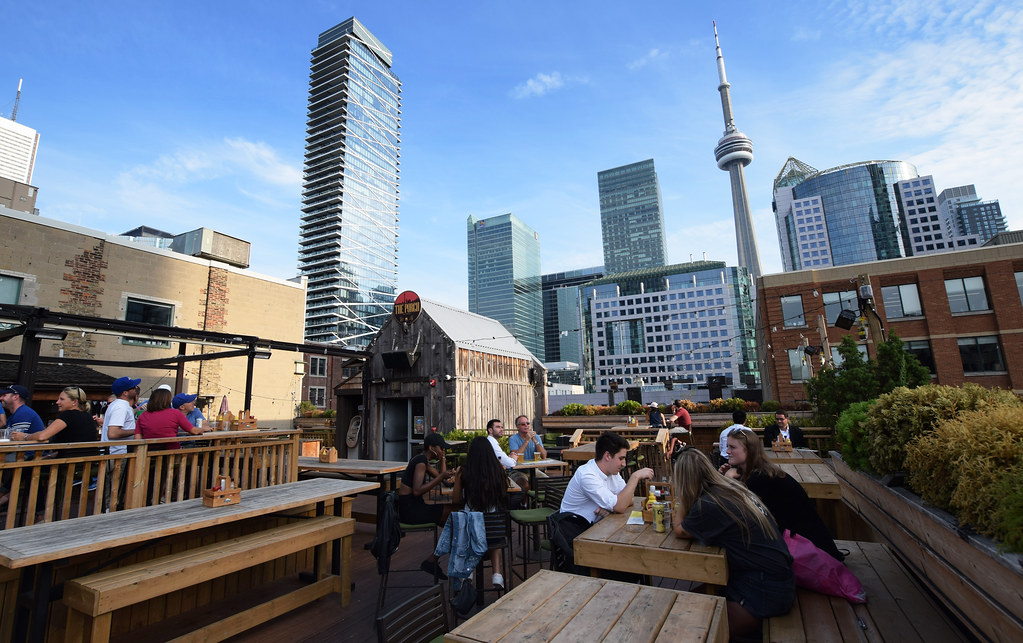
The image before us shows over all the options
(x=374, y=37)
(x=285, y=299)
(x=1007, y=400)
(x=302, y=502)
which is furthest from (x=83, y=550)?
(x=374, y=37)

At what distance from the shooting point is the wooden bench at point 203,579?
10.1 ft

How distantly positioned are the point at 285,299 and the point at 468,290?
166432 mm

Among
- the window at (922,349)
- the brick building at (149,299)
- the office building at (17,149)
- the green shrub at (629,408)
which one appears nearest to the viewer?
the brick building at (149,299)

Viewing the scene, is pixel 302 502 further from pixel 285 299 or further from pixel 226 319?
pixel 285 299

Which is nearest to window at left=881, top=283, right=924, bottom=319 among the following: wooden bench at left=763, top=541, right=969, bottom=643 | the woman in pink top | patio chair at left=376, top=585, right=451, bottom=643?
wooden bench at left=763, top=541, right=969, bottom=643

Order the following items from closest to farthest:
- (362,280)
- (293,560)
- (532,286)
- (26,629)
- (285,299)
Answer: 1. (26,629)
2. (293,560)
3. (285,299)
4. (362,280)
5. (532,286)

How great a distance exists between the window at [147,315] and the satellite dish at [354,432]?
8.97m

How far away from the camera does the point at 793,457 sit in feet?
24.6

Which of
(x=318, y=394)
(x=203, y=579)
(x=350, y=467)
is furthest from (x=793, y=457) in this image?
(x=318, y=394)

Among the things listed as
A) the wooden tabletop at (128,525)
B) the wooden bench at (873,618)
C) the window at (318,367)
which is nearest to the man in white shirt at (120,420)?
the wooden tabletop at (128,525)

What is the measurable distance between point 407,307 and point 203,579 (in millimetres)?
13544

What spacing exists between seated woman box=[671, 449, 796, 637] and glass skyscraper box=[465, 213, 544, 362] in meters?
169

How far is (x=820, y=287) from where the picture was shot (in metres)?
26.9

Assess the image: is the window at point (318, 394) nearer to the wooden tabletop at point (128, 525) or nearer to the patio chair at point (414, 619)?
the wooden tabletop at point (128, 525)
